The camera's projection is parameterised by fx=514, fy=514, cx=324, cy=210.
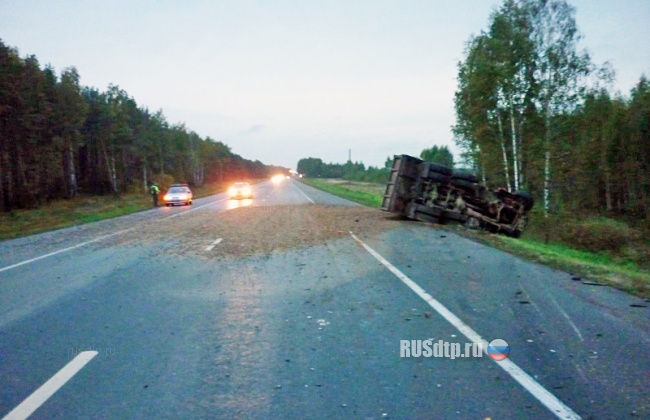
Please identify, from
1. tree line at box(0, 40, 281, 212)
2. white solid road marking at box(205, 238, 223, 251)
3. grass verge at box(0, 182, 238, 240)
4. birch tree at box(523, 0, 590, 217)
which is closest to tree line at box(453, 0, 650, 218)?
birch tree at box(523, 0, 590, 217)

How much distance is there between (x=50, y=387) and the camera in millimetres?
4586

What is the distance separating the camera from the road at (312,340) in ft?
13.9

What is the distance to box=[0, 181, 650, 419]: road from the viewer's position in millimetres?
4250

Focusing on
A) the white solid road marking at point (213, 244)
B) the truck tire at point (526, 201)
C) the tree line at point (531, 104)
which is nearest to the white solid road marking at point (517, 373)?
the white solid road marking at point (213, 244)

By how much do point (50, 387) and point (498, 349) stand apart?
444 centimetres

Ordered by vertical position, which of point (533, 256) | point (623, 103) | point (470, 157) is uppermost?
point (623, 103)

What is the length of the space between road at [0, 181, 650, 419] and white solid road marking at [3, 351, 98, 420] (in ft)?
0.07

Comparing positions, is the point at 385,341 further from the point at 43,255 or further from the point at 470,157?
the point at 470,157

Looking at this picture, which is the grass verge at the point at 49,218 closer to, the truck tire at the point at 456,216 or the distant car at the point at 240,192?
the distant car at the point at 240,192

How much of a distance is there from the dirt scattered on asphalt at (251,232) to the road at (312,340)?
257cm

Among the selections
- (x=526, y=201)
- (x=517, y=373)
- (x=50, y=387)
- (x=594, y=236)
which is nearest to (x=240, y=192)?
(x=594, y=236)

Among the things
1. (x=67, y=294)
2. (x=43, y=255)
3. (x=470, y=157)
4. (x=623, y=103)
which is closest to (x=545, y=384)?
(x=67, y=294)

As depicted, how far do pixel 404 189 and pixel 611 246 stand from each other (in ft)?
30.6

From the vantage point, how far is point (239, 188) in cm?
4528
